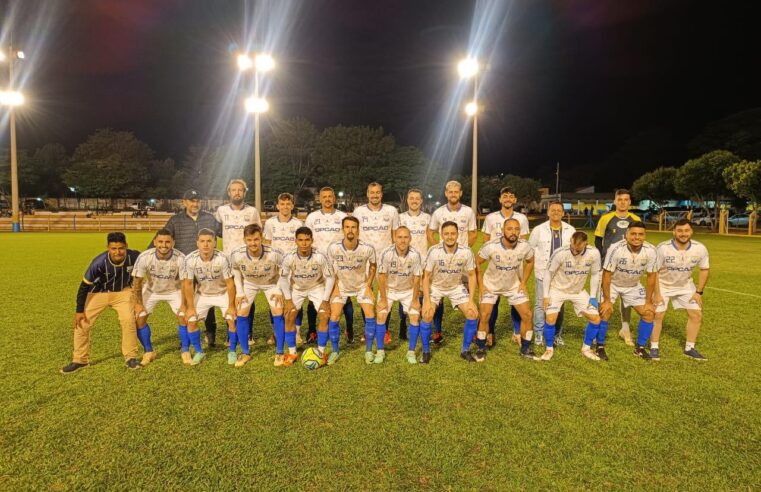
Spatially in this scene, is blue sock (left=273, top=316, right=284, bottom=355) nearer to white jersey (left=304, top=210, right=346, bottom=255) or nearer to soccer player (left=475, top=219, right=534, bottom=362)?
white jersey (left=304, top=210, right=346, bottom=255)

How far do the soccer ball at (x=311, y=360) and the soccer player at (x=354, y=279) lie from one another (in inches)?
11.5

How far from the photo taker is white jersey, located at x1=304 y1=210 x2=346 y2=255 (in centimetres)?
611

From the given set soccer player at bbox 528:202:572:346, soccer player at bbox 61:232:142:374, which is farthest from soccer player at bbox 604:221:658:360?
soccer player at bbox 61:232:142:374

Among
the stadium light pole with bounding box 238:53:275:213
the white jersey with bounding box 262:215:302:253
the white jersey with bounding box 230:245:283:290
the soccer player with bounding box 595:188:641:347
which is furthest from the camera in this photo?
the stadium light pole with bounding box 238:53:275:213

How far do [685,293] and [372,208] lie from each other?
4.28m

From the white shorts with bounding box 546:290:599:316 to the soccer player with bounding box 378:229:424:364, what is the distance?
163 centimetres

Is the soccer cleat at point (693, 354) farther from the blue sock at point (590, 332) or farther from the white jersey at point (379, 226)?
the white jersey at point (379, 226)

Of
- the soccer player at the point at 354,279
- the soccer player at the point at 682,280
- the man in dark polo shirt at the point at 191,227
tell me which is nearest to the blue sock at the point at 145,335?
the man in dark polo shirt at the point at 191,227

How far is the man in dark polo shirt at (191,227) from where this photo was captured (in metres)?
5.61

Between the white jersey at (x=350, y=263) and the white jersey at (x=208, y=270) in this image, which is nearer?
the white jersey at (x=208, y=270)

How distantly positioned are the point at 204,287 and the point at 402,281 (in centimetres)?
A: 249

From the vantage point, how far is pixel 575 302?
208 inches

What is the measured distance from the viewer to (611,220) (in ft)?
20.2

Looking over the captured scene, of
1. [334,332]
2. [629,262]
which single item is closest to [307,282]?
[334,332]
